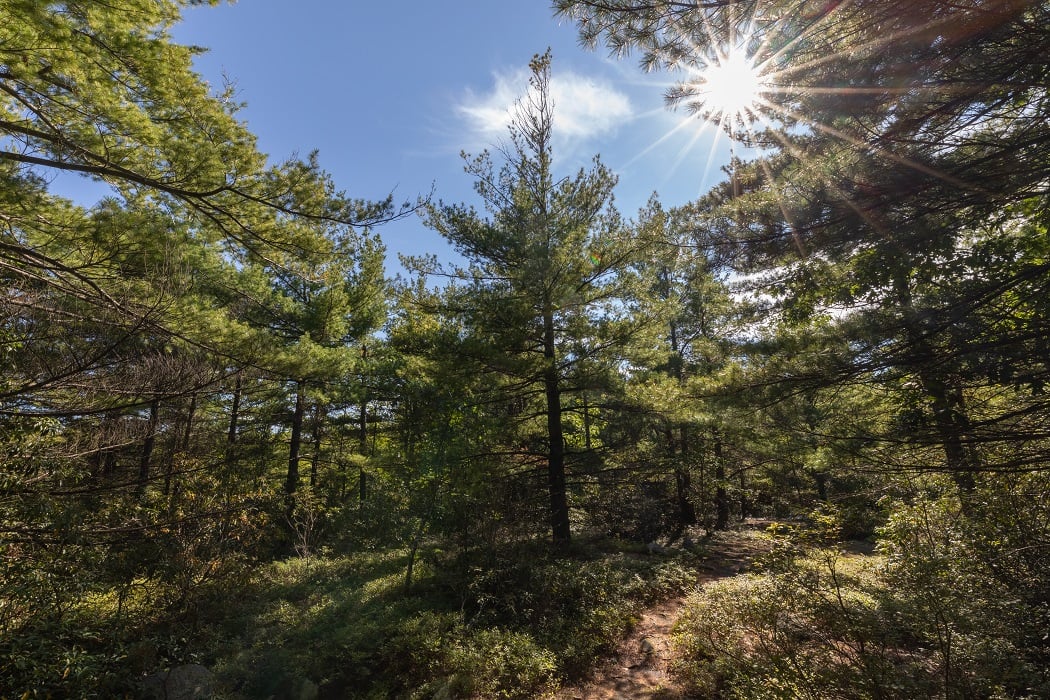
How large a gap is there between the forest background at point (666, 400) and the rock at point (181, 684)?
245 mm

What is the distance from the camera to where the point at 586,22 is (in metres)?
4.45

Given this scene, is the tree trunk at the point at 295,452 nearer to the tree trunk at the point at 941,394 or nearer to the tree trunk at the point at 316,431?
the tree trunk at the point at 316,431

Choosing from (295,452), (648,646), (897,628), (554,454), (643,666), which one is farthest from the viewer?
(295,452)

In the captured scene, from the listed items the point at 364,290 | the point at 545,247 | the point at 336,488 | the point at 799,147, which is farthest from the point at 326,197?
the point at 336,488

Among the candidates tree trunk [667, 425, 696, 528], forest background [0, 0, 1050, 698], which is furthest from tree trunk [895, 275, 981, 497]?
tree trunk [667, 425, 696, 528]

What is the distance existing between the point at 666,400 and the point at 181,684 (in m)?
10.2

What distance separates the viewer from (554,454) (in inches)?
424

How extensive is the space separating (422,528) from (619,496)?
280 inches

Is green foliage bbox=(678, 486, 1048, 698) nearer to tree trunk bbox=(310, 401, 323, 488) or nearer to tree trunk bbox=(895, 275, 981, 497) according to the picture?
tree trunk bbox=(895, 275, 981, 497)

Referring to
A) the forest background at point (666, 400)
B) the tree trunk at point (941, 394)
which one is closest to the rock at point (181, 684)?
the forest background at point (666, 400)

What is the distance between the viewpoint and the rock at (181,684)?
542 cm

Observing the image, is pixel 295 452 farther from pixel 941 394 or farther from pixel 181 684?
pixel 941 394

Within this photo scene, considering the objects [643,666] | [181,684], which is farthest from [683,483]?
[181,684]

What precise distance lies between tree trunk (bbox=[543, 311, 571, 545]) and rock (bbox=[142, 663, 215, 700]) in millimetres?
7144
